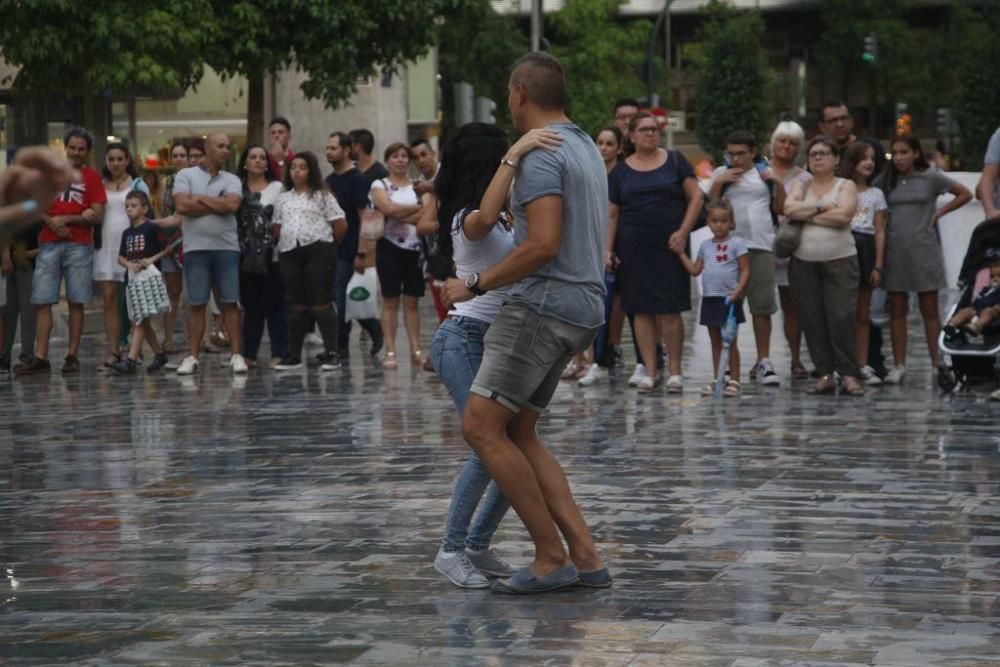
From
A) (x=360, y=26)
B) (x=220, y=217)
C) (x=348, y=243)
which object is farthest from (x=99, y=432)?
(x=360, y=26)

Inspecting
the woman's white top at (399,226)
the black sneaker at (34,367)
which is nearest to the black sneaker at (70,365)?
the black sneaker at (34,367)

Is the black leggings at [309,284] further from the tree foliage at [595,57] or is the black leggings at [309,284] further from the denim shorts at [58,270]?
the tree foliage at [595,57]

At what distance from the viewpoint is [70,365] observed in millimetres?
15797

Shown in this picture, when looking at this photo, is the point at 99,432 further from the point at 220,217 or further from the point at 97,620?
the point at 97,620

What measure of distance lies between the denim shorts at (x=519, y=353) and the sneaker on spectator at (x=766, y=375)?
7.46 metres

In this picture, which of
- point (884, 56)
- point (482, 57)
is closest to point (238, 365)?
point (482, 57)

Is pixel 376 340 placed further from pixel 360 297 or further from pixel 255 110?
pixel 255 110

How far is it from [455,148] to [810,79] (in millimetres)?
86357

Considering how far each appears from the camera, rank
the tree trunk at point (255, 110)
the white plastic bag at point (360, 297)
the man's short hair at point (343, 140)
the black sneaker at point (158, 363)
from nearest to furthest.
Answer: the black sneaker at point (158, 363) < the man's short hair at point (343, 140) < the white plastic bag at point (360, 297) < the tree trunk at point (255, 110)

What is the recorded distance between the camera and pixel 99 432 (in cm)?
1180

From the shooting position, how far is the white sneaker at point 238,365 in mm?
15367

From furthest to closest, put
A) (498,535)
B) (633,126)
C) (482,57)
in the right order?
(482,57)
(633,126)
(498,535)

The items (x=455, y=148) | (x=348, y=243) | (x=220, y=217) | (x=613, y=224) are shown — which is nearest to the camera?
(x=455, y=148)

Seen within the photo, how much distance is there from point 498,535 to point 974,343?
655 centimetres
